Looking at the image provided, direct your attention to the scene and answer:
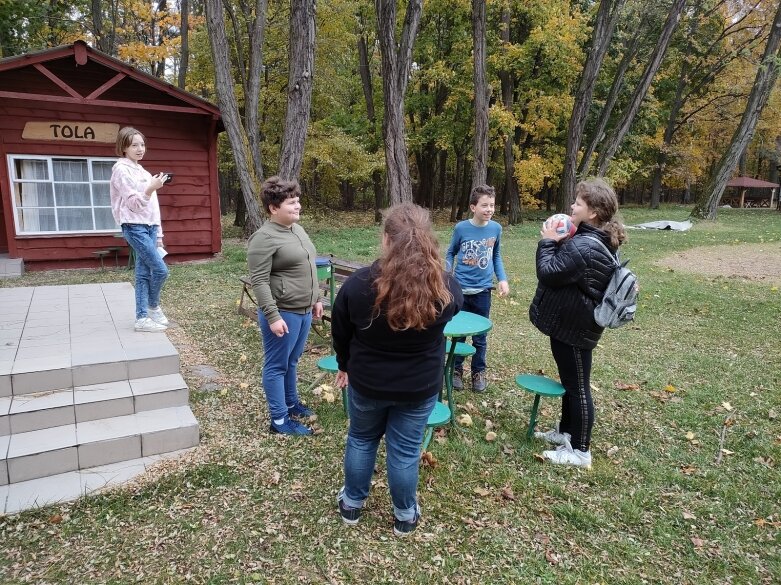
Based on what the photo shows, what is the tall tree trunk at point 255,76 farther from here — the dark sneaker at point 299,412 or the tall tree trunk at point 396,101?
the dark sneaker at point 299,412

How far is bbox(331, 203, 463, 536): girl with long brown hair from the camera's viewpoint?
235 centimetres

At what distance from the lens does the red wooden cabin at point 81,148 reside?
9.96 m

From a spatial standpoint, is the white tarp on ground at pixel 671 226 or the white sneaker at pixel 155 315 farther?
the white tarp on ground at pixel 671 226

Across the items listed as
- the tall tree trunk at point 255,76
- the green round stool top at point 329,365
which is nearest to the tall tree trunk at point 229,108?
the tall tree trunk at point 255,76

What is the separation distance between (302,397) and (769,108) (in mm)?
38672

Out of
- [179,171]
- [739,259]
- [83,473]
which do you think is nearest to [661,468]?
[83,473]

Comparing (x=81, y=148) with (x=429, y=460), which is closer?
(x=429, y=460)

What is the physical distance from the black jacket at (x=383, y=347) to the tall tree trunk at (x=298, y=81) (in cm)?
727

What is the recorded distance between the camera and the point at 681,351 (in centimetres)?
606

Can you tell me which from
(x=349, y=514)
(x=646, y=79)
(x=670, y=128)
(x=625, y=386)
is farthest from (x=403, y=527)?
(x=670, y=128)

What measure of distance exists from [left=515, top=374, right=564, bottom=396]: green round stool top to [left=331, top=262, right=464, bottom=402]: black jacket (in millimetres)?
1331

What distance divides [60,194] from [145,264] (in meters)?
7.57

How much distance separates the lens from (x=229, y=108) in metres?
11.7

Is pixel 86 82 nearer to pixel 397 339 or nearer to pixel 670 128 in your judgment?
pixel 397 339
